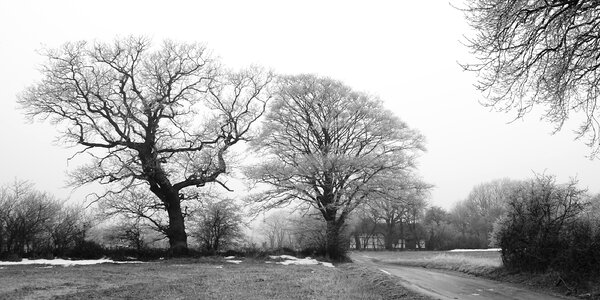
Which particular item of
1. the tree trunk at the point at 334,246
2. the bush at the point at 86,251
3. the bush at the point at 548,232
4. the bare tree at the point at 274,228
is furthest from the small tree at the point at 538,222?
the bare tree at the point at 274,228

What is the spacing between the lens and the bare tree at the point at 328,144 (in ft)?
91.4

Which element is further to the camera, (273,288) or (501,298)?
(501,298)

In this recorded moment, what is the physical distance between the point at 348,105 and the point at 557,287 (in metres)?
18.7

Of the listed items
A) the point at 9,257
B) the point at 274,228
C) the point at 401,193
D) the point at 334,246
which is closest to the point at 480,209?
the point at 274,228

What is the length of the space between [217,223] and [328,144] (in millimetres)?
9412

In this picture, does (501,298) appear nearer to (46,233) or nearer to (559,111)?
(559,111)

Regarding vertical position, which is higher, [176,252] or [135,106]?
[135,106]

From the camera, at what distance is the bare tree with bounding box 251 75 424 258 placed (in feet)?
91.4

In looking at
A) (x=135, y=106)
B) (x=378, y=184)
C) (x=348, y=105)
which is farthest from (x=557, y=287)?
(x=135, y=106)

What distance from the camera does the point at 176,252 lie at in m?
24.3

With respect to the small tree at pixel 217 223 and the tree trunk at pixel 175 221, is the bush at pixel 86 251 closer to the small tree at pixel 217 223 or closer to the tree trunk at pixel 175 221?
the tree trunk at pixel 175 221

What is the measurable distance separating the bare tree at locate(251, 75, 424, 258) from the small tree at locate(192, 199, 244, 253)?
229 centimetres

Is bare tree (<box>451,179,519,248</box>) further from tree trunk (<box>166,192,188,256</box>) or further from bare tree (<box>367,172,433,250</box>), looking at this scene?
tree trunk (<box>166,192,188,256</box>)

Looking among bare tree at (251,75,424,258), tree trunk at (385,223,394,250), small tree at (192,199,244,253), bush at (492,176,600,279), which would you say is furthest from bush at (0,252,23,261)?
tree trunk at (385,223,394,250)
